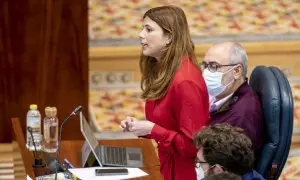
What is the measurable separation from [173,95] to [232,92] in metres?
0.33

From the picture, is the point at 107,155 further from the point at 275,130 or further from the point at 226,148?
the point at 226,148

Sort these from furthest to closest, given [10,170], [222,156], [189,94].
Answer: [10,170], [189,94], [222,156]

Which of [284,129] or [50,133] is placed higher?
[284,129]

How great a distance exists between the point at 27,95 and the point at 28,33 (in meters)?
0.39

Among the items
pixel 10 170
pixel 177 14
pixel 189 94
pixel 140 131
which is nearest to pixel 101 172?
pixel 140 131

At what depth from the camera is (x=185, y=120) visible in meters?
3.46

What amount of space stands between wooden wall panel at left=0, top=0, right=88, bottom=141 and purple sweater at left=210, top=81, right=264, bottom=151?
1588 millimetres

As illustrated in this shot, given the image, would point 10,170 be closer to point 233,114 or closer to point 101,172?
point 101,172

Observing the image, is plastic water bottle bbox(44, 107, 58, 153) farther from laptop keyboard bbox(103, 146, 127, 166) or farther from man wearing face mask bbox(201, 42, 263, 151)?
man wearing face mask bbox(201, 42, 263, 151)

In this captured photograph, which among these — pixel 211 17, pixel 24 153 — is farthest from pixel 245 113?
pixel 211 17

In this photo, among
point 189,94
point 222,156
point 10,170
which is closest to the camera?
point 222,156

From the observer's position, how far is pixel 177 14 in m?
3.56

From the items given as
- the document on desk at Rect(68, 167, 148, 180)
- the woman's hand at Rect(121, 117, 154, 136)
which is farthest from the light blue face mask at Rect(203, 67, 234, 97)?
the document on desk at Rect(68, 167, 148, 180)

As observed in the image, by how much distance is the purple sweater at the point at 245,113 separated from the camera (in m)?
3.48
